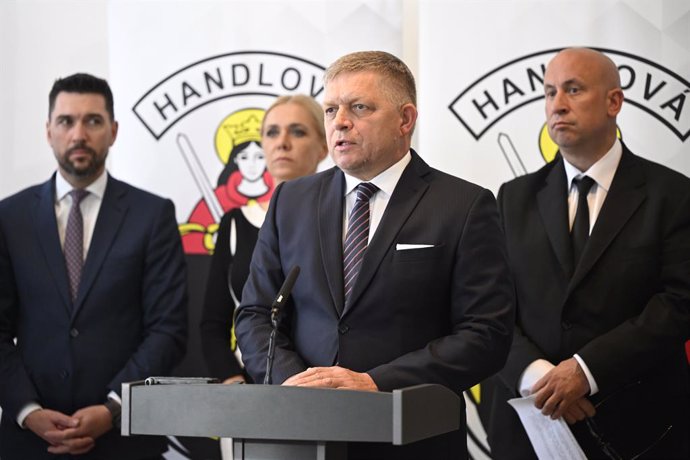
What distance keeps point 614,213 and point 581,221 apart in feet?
0.42

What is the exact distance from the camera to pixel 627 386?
3.44 meters

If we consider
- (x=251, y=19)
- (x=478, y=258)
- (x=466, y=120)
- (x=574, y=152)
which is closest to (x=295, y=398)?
(x=478, y=258)

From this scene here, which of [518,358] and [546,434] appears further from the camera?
[518,358]

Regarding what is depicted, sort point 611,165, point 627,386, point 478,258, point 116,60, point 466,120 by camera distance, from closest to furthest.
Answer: point 478,258 < point 627,386 < point 611,165 < point 466,120 < point 116,60

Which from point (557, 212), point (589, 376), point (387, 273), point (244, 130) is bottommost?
point (589, 376)

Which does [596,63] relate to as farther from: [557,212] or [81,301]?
[81,301]

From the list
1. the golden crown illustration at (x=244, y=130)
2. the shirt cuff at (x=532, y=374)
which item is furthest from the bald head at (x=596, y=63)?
the golden crown illustration at (x=244, y=130)

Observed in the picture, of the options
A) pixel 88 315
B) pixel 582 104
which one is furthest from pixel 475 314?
pixel 88 315

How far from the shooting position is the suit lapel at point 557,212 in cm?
356

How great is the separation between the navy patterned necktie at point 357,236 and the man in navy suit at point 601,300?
1005mm

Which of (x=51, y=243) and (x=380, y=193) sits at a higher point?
(x=380, y=193)

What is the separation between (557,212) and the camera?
3.64 metres

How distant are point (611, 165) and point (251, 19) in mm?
1992

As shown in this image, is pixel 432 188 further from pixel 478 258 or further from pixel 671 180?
pixel 671 180
